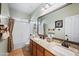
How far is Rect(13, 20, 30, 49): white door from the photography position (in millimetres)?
1540

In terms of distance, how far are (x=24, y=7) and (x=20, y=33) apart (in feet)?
1.39

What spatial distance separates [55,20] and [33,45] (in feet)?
1.84

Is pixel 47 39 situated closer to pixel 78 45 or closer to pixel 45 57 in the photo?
pixel 45 57

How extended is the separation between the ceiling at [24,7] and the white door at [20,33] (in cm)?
20

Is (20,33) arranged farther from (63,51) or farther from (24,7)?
(63,51)

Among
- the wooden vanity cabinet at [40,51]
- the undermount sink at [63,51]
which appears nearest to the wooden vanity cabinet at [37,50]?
the wooden vanity cabinet at [40,51]

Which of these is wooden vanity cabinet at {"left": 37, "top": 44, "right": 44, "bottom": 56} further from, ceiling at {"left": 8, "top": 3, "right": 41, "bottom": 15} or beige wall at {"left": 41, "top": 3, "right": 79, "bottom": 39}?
ceiling at {"left": 8, "top": 3, "right": 41, "bottom": 15}

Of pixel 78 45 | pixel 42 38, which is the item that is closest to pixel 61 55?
pixel 78 45

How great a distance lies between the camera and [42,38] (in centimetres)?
171

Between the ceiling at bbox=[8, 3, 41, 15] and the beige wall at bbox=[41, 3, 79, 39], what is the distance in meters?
0.26

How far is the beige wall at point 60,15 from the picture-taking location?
1.47 metres

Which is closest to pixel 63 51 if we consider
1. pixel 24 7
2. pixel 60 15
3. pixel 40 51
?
pixel 40 51

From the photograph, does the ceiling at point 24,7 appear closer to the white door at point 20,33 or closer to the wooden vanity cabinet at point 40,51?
the white door at point 20,33

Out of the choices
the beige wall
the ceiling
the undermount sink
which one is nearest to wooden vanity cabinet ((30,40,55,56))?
the undermount sink
